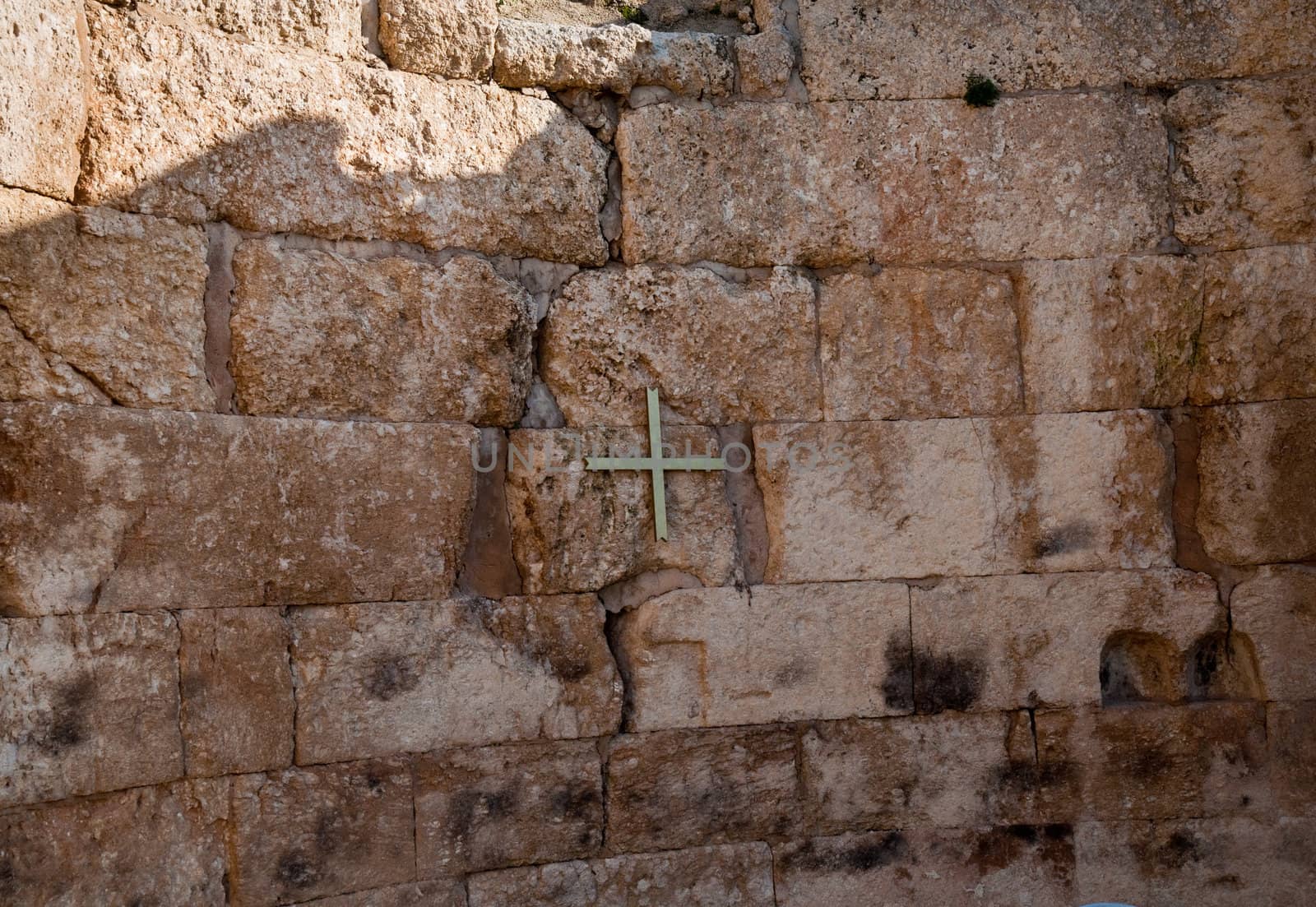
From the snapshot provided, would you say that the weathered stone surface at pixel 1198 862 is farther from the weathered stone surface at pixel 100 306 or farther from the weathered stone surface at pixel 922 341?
the weathered stone surface at pixel 100 306

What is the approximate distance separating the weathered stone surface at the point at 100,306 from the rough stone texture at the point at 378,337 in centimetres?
17

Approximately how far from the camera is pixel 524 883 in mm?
3998

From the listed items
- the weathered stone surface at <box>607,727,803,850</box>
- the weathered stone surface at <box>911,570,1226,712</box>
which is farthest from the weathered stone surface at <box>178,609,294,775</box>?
the weathered stone surface at <box>911,570,1226,712</box>

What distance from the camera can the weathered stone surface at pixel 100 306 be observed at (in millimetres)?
3332

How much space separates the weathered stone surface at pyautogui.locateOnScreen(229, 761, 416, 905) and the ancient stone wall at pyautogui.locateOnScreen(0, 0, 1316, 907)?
0.01m

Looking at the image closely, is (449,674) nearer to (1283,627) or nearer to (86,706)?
(86,706)

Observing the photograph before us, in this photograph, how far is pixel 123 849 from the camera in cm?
339

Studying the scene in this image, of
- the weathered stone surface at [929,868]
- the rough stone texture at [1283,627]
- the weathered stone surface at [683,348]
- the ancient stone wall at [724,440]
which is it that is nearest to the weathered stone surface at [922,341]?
the ancient stone wall at [724,440]

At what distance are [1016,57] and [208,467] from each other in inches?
123

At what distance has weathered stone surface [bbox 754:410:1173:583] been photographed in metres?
4.30

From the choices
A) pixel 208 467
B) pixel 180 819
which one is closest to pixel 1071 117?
pixel 208 467

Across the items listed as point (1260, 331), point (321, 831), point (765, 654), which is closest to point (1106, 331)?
point (1260, 331)

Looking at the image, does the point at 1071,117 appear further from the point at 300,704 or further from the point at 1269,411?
the point at 300,704

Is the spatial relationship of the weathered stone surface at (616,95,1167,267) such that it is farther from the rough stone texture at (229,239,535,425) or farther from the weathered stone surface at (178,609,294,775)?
the weathered stone surface at (178,609,294,775)
